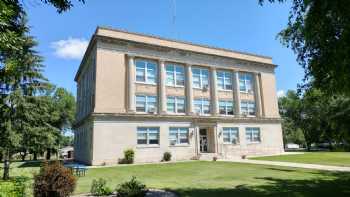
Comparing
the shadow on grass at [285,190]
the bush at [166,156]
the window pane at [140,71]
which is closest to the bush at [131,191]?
the shadow on grass at [285,190]

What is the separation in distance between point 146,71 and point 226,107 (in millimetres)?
12704

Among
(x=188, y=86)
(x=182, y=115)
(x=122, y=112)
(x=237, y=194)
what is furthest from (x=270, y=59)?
(x=237, y=194)

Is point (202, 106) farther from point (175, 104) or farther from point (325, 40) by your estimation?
point (325, 40)

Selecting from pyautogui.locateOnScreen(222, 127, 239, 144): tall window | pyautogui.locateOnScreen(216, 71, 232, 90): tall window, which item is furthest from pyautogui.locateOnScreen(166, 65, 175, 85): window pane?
pyautogui.locateOnScreen(222, 127, 239, 144): tall window

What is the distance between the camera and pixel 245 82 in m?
39.8

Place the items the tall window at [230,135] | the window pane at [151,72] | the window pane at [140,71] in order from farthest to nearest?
the tall window at [230,135]
the window pane at [151,72]
the window pane at [140,71]

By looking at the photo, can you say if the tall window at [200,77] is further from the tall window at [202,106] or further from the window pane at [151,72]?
the window pane at [151,72]

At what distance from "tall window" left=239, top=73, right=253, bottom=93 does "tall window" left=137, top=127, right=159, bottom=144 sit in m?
15.4

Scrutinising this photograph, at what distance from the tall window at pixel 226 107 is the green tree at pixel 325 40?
26097mm

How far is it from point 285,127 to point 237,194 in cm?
7117

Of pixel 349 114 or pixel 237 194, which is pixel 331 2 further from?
pixel 237 194

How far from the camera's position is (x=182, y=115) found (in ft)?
108

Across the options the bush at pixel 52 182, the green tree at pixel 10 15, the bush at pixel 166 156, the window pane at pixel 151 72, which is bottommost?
the bush at pixel 166 156

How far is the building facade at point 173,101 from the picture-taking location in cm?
2867
